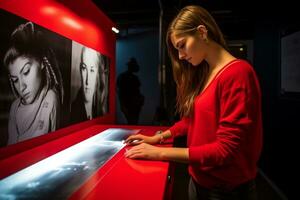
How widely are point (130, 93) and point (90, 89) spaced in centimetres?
357

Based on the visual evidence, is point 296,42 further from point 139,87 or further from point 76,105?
point 139,87

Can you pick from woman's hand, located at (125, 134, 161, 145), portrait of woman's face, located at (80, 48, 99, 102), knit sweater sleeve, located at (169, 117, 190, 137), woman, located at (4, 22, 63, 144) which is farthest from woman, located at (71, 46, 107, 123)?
knit sweater sleeve, located at (169, 117, 190, 137)

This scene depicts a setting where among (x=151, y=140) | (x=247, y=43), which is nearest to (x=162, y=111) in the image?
(x=247, y=43)

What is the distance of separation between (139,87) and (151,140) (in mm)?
4679

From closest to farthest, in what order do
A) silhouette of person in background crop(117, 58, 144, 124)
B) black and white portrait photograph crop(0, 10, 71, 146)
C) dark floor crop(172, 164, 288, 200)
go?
black and white portrait photograph crop(0, 10, 71, 146) < dark floor crop(172, 164, 288, 200) < silhouette of person in background crop(117, 58, 144, 124)

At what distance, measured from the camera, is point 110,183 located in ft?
3.08

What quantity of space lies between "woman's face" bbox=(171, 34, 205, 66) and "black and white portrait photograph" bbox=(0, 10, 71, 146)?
732 mm

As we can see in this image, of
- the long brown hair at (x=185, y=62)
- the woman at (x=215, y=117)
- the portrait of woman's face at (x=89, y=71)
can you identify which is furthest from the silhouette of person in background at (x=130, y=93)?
the woman at (x=215, y=117)

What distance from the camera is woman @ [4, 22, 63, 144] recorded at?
4.06 ft

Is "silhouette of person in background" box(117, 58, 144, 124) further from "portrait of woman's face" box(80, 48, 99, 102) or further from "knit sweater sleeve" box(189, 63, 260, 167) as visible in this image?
"knit sweater sleeve" box(189, 63, 260, 167)

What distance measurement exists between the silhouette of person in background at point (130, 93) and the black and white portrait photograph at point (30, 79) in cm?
390

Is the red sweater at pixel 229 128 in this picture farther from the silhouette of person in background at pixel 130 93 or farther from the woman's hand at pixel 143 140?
the silhouette of person in background at pixel 130 93

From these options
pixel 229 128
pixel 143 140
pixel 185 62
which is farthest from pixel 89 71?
pixel 229 128

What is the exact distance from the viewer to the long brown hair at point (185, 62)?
1019 millimetres
